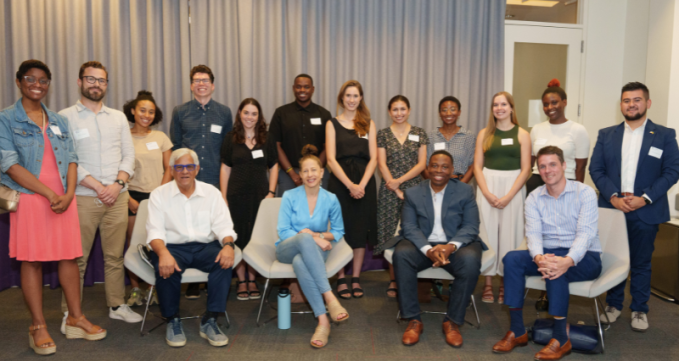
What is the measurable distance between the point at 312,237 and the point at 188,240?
866 mm

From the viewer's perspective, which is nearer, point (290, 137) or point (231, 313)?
point (231, 313)

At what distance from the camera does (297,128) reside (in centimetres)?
425

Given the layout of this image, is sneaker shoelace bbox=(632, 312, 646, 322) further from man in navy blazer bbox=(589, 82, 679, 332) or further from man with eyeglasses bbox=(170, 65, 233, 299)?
man with eyeglasses bbox=(170, 65, 233, 299)

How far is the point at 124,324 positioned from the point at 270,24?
3113mm

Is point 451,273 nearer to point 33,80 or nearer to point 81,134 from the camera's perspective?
point 81,134

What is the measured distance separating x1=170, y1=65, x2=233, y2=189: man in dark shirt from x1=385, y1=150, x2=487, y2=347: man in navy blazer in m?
1.72

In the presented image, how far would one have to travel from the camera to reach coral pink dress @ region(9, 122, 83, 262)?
2.88 meters

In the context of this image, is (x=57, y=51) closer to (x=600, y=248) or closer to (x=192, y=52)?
(x=192, y=52)

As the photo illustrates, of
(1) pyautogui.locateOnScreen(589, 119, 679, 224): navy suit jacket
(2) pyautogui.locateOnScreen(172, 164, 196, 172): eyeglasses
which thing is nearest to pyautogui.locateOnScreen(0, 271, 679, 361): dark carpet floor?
(1) pyautogui.locateOnScreen(589, 119, 679, 224): navy suit jacket

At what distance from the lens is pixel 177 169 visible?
315 centimetres

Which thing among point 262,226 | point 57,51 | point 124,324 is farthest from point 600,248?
point 57,51

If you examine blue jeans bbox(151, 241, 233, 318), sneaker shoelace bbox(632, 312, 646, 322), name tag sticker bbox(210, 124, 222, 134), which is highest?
name tag sticker bbox(210, 124, 222, 134)

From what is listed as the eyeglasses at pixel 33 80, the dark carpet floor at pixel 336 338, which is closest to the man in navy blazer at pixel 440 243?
the dark carpet floor at pixel 336 338

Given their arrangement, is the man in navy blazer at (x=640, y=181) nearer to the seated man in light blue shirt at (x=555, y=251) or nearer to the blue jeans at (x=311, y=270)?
the seated man in light blue shirt at (x=555, y=251)
